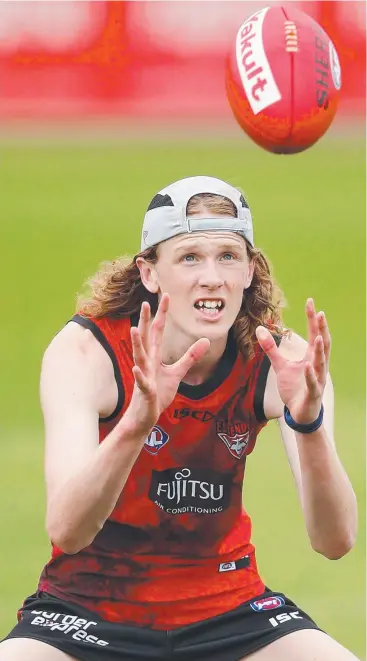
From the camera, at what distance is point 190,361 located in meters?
3.85

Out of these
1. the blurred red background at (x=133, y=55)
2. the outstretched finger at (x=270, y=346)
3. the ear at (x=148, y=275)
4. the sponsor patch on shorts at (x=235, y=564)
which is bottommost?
the sponsor patch on shorts at (x=235, y=564)

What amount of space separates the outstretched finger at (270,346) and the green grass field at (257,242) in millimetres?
2140

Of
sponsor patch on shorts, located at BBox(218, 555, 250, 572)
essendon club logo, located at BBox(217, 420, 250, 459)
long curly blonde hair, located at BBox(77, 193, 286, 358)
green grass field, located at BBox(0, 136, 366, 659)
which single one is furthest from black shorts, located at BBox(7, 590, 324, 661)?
green grass field, located at BBox(0, 136, 366, 659)

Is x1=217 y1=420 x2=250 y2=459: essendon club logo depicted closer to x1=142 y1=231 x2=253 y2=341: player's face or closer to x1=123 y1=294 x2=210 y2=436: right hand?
x1=142 y1=231 x2=253 y2=341: player's face

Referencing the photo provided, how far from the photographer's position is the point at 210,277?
4168 mm

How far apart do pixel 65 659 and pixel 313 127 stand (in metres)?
2.82

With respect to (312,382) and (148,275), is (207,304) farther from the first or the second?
(312,382)

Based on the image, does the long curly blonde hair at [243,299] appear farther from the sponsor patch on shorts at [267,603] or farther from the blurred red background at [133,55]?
the blurred red background at [133,55]

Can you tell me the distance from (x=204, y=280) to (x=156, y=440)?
56 centimetres

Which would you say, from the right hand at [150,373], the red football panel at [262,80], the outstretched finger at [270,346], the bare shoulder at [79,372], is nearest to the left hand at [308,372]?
the outstretched finger at [270,346]

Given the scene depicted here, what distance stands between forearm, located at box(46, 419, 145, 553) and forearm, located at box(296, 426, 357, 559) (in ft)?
1.77

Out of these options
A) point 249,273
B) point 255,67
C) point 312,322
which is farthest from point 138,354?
point 255,67

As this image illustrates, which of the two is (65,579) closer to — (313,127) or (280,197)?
(313,127)

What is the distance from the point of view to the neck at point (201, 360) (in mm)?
4312
